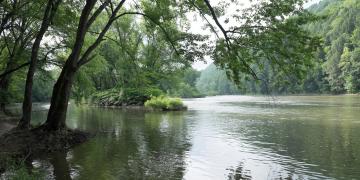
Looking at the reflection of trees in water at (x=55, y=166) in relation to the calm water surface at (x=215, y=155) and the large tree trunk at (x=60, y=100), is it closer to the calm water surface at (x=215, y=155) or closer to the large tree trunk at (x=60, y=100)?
the calm water surface at (x=215, y=155)

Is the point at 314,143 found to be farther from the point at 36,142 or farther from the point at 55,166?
the point at 36,142

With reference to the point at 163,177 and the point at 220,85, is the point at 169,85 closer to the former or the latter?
the point at 163,177

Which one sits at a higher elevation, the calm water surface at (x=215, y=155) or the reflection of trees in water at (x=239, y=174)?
the calm water surface at (x=215, y=155)

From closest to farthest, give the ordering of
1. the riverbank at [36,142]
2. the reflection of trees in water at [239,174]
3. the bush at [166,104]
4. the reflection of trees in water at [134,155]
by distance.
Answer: the reflection of trees in water at [239,174]
the reflection of trees in water at [134,155]
the riverbank at [36,142]
the bush at [166,104]

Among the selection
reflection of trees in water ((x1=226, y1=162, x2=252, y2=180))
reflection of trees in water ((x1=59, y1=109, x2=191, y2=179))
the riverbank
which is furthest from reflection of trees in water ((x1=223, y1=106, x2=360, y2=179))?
the riverbank

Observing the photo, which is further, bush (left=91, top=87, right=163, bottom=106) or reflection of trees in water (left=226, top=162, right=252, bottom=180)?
bush (left=91, top=87, right=163, bottom=106)

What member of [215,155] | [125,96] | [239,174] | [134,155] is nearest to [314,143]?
[215,155]

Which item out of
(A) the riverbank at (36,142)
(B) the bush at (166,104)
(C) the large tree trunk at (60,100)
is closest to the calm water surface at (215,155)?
(A) the riverbank at (36,142)

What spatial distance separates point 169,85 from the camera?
7269 cm

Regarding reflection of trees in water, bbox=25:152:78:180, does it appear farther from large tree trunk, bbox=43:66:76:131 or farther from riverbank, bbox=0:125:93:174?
large tree trunk, bbox=43:66:76:131

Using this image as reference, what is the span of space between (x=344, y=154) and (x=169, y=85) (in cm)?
5868

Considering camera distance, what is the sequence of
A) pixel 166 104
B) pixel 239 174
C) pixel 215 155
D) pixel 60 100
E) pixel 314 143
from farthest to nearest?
pixel 166 104, pixel 60 100, pixel 314 143, pixel 215 155, pixel 239 174

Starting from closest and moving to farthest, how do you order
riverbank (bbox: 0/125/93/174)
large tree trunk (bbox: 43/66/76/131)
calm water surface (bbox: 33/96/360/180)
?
calm water surface (bbox: 33/96/360/180), riverbank (bbox: 0/125/93/174), large tree trunk (bbox: 43/66/76/131)

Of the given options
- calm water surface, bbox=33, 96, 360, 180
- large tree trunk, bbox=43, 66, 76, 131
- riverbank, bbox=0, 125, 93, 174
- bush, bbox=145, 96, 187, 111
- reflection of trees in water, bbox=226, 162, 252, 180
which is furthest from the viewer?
bush, bbox=145, 96, 187, 111
